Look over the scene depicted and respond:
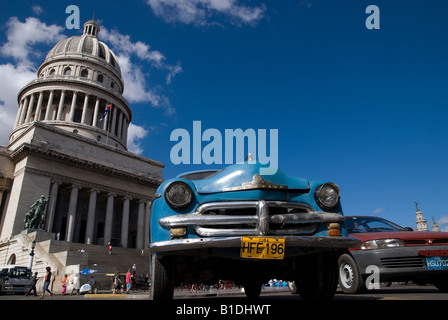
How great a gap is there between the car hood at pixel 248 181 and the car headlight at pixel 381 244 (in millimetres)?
3046

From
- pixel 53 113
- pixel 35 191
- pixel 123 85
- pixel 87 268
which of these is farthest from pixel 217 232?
pixel 123 85

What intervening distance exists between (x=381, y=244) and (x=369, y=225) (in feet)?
5.10

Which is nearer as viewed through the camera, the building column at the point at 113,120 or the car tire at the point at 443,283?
the car tire at the point at 443,283

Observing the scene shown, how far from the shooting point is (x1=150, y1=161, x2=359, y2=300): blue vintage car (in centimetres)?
334

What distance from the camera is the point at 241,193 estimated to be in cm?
371

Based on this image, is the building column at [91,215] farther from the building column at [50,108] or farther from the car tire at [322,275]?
the car tire at [322,275]

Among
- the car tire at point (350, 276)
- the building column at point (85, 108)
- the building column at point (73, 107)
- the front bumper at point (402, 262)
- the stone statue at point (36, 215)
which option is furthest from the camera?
the building column at point (85, 108)

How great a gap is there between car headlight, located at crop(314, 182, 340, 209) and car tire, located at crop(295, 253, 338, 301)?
694 mm

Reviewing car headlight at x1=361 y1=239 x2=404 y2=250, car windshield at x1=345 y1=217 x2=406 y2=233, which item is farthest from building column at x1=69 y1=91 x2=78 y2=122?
car headlight at x1=361 y1=239 x2=404 y2=250

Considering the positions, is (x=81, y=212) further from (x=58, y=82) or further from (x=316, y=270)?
(x=316, y=270)

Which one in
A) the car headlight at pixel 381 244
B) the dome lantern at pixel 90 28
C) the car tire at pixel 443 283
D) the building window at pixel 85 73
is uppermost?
the dome lantern at pixel 90 28

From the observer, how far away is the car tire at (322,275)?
4098 mm

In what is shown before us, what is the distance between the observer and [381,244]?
20.0 feet

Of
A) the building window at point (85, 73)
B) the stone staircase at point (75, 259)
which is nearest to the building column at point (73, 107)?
the building window at point (85, 73)
